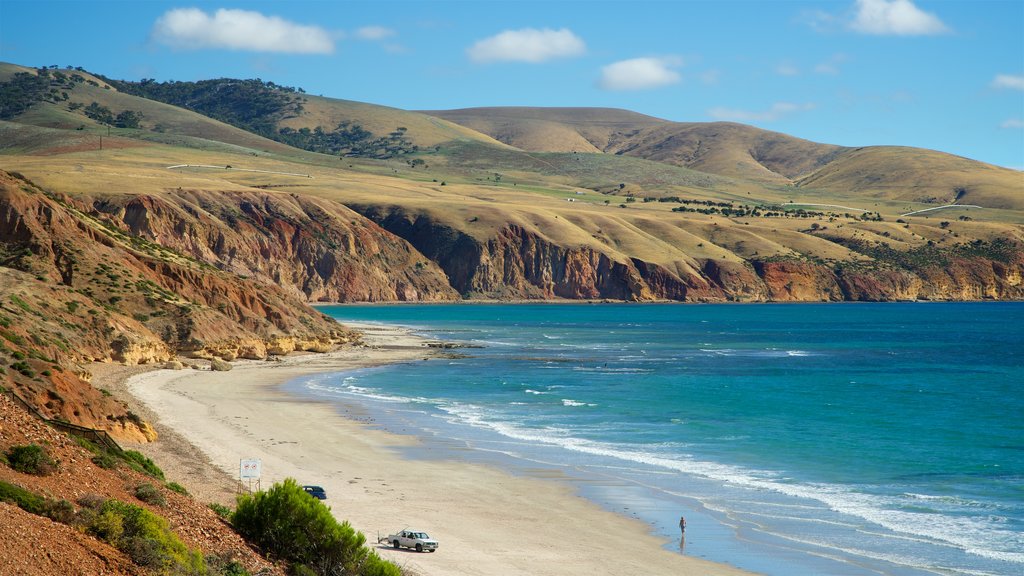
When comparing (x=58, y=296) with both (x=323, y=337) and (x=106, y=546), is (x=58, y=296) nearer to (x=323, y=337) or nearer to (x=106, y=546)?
(x=323, y=337)

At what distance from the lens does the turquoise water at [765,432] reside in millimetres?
28609

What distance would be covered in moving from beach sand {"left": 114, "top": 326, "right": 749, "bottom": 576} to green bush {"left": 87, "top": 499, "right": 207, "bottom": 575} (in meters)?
8.33

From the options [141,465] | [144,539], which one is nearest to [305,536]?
[144,539]

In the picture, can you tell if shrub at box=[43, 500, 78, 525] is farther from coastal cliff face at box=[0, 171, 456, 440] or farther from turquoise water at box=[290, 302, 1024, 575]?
turquoise water at box=[290, 302, 1024, 575]

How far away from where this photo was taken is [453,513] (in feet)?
102

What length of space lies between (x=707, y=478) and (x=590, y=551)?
10.7 metres

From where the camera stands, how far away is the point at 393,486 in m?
34.3

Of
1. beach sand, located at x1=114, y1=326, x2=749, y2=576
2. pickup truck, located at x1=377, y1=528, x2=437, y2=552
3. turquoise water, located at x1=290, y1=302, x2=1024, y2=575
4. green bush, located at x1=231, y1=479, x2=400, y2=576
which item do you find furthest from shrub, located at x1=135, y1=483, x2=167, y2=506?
turquoise water, located at x1=290, y1=302, x2=1024, y2=575

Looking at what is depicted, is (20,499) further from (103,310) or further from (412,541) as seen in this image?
(103,310)

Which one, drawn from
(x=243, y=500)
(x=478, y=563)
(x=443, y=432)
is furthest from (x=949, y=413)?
(x=243, y=500)

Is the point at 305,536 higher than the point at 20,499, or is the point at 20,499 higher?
the point at 20,499

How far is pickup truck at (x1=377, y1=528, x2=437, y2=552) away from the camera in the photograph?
25.9m

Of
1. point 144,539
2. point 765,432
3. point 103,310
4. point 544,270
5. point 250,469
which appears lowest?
point 765,432

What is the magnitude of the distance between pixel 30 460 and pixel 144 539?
11.6 ft
